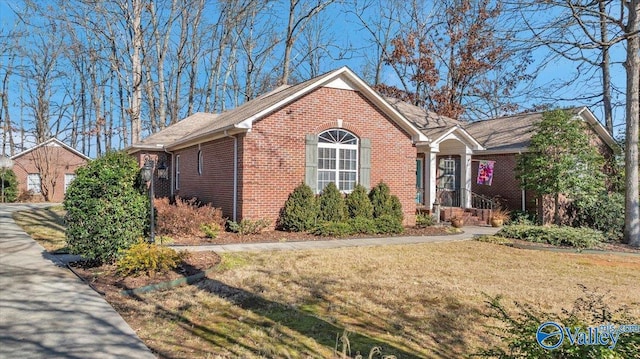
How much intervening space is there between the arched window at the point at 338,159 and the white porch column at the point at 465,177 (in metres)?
6.42

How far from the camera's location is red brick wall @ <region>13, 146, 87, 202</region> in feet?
107

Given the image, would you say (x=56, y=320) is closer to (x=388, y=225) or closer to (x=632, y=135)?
(x=388, y=225)

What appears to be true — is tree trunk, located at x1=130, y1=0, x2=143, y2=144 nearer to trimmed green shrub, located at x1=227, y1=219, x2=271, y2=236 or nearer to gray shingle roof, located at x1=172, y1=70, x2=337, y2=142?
gray shingle roof, located at x1=172, y1=70, x2=337, y2=142

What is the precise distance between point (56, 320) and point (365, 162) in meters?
10.2

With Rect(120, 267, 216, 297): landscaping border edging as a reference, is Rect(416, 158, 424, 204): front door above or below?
above

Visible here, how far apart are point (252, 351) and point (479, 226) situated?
14.4 m

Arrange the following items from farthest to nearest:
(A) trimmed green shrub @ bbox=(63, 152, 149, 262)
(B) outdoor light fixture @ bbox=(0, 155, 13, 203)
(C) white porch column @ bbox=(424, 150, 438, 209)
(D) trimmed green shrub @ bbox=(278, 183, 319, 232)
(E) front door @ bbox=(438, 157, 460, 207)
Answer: (B) outdoor light fixture @ bbox=(0, 155, 13, 203) < (E) front door @ bbox=(438, 157, 460, 207) < (C) white porch column @ bbox=(424, 150, 438, 209) < (D) trimmed green shrub @ bbox=(278, 183, 319, 232) < (A) trimmed green shrub @ bbox=(63, 152, 149, 262)

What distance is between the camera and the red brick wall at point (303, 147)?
12344 mm

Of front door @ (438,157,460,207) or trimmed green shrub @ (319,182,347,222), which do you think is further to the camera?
front door @ (438,157,460,207)

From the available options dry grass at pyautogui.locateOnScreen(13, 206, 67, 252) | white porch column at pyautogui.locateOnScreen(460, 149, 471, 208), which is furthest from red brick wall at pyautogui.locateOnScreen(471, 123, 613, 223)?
dry grass at pyautogui.locateOnScreen(13, 206, 67, 252)

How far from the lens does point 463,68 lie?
29.9m

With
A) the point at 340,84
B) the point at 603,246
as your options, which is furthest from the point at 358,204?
the point at 603,246

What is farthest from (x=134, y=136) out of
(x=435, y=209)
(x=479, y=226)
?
(x=479, y=226)
